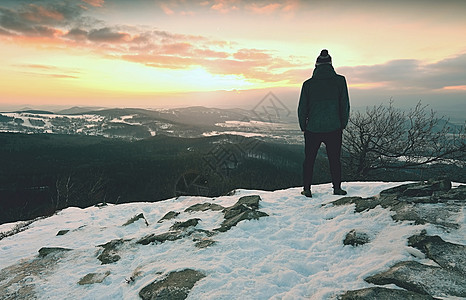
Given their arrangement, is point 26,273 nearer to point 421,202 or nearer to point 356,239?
point 356,239

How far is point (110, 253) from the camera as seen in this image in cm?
524

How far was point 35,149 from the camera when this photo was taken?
135375 millimetres

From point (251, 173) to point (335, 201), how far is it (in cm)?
8790

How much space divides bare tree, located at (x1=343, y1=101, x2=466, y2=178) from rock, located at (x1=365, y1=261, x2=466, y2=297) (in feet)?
40.8

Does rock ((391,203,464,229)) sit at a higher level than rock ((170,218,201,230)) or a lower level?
higher

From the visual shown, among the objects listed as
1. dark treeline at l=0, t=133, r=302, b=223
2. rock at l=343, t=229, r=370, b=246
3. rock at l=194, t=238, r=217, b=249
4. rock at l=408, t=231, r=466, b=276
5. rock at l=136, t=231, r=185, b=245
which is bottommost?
dark treeline at l=0, t=133, r=302, b=223

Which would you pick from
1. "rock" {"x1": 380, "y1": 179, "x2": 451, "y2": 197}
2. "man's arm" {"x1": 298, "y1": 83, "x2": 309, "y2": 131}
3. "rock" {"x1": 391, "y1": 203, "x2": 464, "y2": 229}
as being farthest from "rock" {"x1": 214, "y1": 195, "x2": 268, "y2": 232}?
"rock" {"x1": 380, "y1": 179, "x2": 451, "y2": 197}

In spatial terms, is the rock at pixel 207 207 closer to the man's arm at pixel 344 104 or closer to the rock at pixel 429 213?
the man's arm at pixel 344 104

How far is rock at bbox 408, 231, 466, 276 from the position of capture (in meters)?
3.15

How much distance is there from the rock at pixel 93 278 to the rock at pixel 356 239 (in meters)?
4.52

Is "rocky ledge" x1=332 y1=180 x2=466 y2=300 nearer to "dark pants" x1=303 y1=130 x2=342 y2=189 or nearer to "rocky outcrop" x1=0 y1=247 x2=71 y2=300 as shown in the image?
"dark pants" x1=303 y1=130 x2=342 y2=189

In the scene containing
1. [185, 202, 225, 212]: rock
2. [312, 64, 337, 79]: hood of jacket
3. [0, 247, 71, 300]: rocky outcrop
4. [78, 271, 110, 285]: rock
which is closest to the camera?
[0, 247, 71, 300]: rocky outcrop

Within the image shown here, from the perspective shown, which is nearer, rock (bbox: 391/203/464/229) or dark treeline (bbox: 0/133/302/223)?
rock (bbox: 391/203/464/229)

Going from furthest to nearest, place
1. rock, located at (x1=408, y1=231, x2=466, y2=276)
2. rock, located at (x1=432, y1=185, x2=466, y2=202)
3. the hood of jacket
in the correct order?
1. the hood of jacket
2. rock, located at (x1=432, y1=185, x2=466, y2=202)
3. rock, located at (x1=408, y1=231, x2=466, y2=276)
